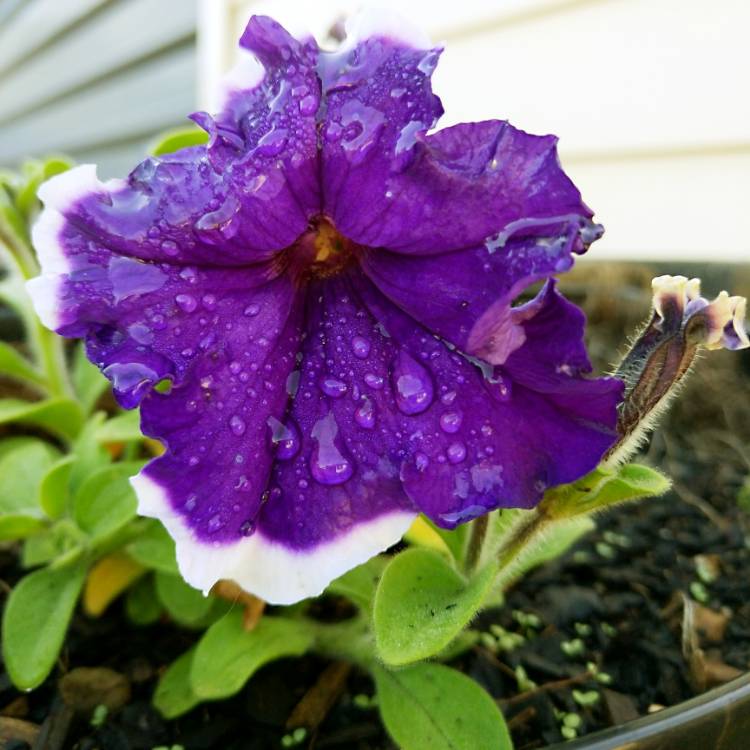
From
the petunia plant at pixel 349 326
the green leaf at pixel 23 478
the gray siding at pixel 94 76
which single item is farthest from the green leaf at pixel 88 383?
the gray siding at pixel 94 76

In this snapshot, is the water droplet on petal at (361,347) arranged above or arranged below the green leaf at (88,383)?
above

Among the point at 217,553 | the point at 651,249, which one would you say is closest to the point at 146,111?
the point at 651,249

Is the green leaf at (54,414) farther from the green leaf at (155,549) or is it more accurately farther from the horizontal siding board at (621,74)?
the horizontal siding board at (621,74)

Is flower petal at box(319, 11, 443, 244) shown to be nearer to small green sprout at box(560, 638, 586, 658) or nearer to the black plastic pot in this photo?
the black plastic pot

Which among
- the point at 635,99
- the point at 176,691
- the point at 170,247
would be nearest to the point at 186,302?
the point at 170,247

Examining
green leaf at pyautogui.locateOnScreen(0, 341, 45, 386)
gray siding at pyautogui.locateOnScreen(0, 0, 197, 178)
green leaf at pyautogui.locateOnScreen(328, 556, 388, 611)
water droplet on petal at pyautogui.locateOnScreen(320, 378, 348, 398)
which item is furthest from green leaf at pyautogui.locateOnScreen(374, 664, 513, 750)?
gray siding at pyautogui.locateOnScreen(0, 0, 197, 178)

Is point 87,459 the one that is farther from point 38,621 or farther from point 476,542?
point 476,542

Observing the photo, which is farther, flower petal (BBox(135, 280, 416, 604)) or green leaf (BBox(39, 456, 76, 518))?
green leaf (BBox(39, 456, 76, 518))
